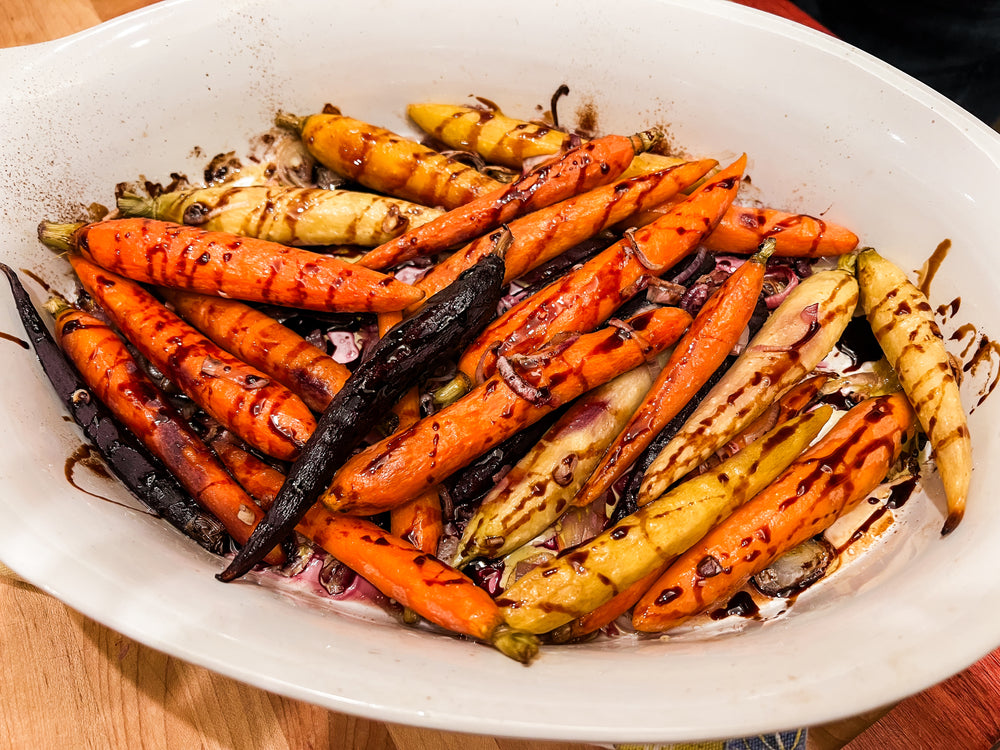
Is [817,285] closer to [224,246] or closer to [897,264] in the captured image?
[897,264]

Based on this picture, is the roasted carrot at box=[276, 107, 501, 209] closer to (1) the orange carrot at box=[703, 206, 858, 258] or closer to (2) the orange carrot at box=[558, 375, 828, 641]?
(1) the orange carrot at box=[703, 206, 858, 258]

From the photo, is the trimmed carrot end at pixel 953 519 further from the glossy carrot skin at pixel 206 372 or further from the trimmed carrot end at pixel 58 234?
the trimmed carrot end at pixel 58 234

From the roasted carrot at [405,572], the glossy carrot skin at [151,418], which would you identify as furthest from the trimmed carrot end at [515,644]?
the glossy carrot skin at [151,418]

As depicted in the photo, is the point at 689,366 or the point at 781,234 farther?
the point at 781,234

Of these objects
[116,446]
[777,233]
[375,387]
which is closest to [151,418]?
[116,446]

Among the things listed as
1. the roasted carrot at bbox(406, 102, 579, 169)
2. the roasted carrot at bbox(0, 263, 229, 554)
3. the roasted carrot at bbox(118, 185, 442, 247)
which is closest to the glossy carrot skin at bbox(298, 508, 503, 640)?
the roasted carrot at bbox(0, 263, 229, 554)

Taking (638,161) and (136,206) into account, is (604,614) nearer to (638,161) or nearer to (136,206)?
(638,161)

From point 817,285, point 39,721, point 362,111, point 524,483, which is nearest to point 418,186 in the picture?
point 362,111
